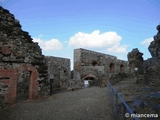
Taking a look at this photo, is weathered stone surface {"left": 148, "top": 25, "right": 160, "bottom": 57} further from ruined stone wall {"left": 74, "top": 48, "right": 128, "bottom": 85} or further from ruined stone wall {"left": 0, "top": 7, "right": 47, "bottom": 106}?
ruined stone wall {"left": 0, "top": 7, "right": 47, "bottom": 106}

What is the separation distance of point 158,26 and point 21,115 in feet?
31.2

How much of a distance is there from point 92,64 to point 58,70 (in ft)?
14.7

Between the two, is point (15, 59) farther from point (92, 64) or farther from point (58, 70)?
point (92, 64)

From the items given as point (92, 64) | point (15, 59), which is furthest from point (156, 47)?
point (15, 59)

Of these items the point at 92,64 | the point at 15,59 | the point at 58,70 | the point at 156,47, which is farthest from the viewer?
the point at 92,64

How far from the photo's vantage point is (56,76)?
14172mm

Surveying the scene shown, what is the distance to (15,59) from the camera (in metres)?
6.42

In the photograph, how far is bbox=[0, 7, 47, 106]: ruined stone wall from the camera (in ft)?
19.5

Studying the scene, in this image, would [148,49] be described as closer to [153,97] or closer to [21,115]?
[153,97]

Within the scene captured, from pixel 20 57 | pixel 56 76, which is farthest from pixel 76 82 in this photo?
pixel 20 57

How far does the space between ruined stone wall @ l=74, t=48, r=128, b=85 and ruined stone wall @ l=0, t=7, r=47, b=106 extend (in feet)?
21.1

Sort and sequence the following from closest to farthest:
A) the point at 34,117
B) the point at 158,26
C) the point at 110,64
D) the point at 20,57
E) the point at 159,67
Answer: the point at 34,117
the point at 20,57
the point at 159,67
the point at 158,26
the point at 110,64

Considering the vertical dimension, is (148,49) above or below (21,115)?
above

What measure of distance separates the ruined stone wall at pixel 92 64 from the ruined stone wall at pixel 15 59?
6.43m
